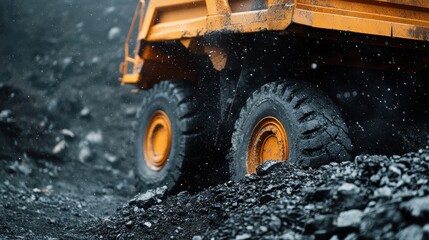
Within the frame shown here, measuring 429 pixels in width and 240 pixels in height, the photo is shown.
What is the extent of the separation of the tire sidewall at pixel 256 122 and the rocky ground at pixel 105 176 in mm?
233

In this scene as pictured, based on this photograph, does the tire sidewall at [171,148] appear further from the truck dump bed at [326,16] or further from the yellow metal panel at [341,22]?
the yellow metal panel at [341,22]

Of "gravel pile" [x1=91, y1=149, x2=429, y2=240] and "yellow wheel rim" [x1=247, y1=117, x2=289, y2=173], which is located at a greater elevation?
"yellow wheel rim" [x1=247, y1=117, x2=289, y2=173]

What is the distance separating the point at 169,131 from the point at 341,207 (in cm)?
304

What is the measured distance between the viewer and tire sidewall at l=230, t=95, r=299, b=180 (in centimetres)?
400

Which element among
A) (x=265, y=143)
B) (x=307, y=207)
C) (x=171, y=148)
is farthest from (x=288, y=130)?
(x=171, y=148)

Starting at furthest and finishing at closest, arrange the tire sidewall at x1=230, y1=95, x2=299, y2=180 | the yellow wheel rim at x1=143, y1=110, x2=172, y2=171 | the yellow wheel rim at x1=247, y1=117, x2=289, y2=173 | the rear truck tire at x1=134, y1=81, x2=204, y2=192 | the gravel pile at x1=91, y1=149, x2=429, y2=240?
the yellow wheel rim at x1=143, y1=110, x2=172, y2=171 → the rear truck tire at x1=134, y1=81, x2=204, y2=192 → the yellow wheel rim at x1=247, y1=117, x2=289, y2=173 → the tire sidewall at x1=230, y1=95, x2=299, y2=180 → the gravel pile at x1=91, y1=149, x2=429, y2=240

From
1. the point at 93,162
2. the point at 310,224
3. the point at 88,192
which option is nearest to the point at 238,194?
the point at 310,224

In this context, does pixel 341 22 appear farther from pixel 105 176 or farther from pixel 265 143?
pixel 105 176

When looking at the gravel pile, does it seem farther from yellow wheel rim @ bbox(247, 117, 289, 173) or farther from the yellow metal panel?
the yellow metal panel

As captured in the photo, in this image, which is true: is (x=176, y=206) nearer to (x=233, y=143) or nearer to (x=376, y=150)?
(x=233, y=143)

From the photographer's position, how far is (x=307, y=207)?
118 inches

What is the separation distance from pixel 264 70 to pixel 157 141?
1798mm

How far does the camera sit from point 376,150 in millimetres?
4406

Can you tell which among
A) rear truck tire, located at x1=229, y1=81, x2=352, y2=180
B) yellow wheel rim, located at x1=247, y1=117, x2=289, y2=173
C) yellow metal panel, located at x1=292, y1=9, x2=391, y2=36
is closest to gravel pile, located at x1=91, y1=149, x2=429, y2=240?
rear truck tire, located at x1=229, y1=81, x2=352, y2=180
